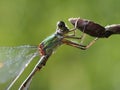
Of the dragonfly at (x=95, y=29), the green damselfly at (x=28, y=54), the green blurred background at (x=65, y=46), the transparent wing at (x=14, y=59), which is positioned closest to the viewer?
the dragonfly at (x=95, y=29)

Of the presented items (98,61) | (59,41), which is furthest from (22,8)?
(59,41)

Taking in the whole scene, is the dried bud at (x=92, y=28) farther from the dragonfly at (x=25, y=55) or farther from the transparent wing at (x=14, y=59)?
the transparent wing at (x=14, y=59)

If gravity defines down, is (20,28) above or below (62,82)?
above

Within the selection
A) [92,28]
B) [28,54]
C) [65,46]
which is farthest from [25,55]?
[65,46]

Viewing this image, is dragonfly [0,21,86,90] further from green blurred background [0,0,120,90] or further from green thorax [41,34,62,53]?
green blurred background [0,0,120,90]

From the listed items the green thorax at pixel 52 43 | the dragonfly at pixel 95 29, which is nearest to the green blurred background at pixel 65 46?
the green thorax at pixel 52 43

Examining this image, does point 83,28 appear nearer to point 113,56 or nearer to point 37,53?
point 37,53

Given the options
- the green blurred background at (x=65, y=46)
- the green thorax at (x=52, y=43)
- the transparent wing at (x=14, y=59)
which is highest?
the green thorax at (x=52, y=43)

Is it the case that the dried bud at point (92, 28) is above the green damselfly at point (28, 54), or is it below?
above
